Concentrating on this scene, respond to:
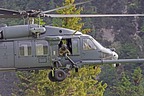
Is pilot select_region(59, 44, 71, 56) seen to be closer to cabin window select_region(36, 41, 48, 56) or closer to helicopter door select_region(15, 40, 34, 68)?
cabin window select_region(36, 41, 48, 56)

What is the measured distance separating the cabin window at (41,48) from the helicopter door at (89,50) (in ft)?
3.68

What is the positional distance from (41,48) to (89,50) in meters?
1.44

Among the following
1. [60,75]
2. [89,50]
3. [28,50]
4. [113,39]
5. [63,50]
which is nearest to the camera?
[28,50]

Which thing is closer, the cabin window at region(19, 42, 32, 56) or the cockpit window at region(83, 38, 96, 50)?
the cabin window at region(19, 42, 32, 56)

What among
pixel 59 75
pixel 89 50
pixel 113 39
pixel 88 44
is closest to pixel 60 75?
pixel 59 75

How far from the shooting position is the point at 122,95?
47.9m

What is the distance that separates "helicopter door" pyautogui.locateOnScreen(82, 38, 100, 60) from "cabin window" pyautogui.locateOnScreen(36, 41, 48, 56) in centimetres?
112

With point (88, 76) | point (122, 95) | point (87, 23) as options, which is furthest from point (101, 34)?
point (88, 76)

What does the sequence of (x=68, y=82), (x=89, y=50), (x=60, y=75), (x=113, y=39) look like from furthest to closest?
1. (x=113, y=39)
2. (x=68, y=82)
3. (x=89, y=50)
4. (x=60, y=75)

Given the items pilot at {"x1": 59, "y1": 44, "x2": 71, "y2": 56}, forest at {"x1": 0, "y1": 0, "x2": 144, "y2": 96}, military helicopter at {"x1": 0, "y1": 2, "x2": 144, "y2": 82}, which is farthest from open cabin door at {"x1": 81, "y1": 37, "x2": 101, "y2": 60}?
forest at {"x1": 0, "y1": 0, "x2": 144, "y2": 96}

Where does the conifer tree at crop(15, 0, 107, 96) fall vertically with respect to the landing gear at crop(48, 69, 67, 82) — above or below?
below

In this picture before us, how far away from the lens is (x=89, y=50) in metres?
15.8

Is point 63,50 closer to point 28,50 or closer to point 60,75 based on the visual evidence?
point 60,75

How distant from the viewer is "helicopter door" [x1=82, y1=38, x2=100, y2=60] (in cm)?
1570
